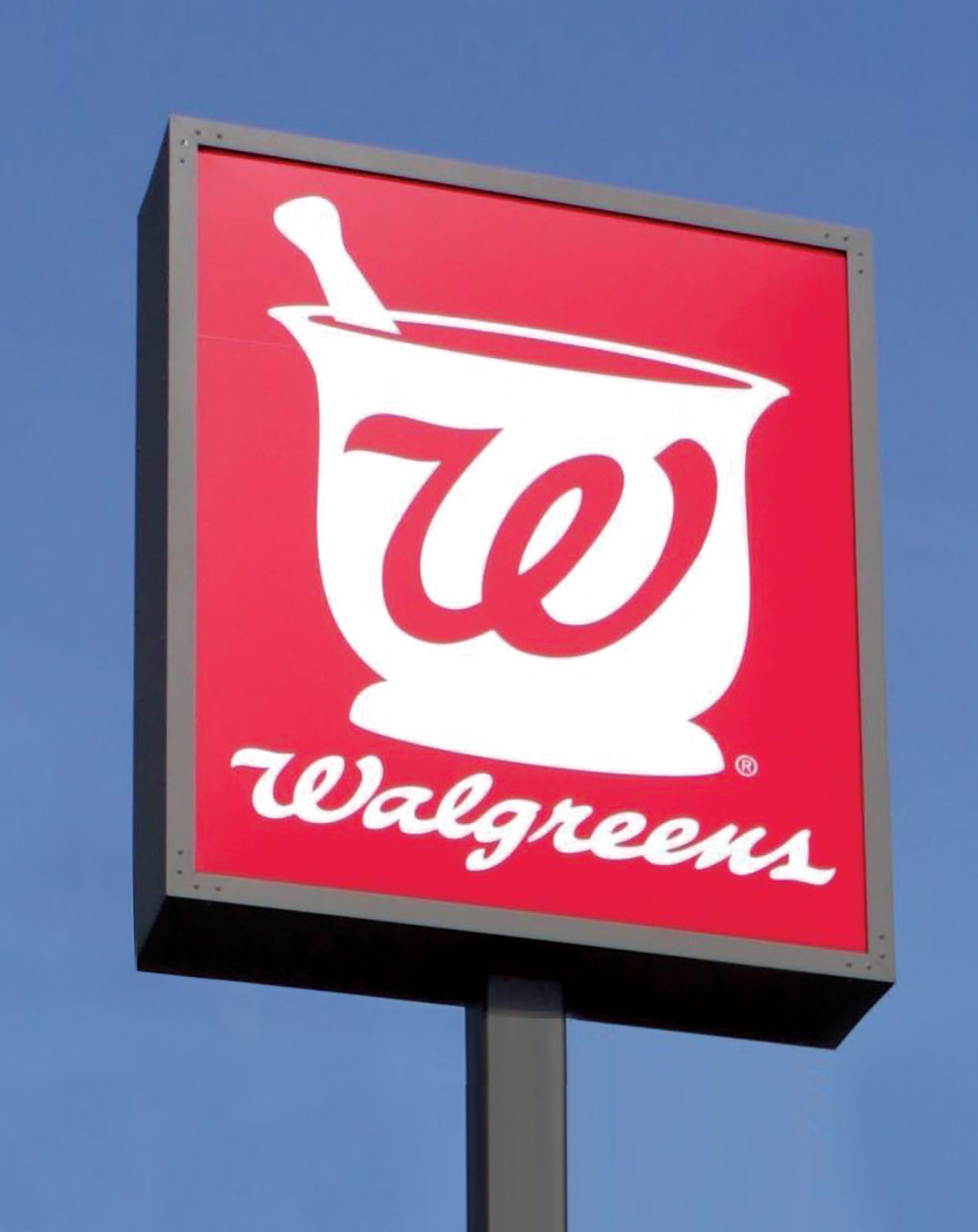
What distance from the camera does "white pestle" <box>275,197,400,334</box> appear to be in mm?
15281

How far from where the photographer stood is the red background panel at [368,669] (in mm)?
14438

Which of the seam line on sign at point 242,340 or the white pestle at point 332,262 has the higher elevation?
the white pestle at point 332,262

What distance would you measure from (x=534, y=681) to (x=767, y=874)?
43.1 inches

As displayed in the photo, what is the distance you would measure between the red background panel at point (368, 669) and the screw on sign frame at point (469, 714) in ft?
0.05

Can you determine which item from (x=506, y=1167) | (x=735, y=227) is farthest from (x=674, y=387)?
(x=506, y=1167)

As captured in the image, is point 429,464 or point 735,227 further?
point 735,227

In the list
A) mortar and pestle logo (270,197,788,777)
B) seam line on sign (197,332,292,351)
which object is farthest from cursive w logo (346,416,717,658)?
seam line on sign (197,332,292,351)

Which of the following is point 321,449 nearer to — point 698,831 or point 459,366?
point 459,366

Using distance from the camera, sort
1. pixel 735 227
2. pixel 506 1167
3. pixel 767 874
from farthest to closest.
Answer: pixel 735 227 → pixel 767 874 → pixel 506 1167

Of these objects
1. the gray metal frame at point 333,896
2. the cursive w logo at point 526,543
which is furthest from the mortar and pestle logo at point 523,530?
the gray metal frame at point 333,896

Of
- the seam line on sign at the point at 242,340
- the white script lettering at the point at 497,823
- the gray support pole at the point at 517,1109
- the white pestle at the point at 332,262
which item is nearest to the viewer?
the gray support pole at the point at 517,1109

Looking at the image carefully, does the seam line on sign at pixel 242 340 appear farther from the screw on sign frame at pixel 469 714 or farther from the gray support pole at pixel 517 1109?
the gray support pole at pixel 517 1109

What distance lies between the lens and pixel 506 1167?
1400 centimetres

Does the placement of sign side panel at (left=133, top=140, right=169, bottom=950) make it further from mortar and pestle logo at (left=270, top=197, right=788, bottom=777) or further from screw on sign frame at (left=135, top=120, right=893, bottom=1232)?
mortar and pestle logo at (left=270, top=197, right=788, bottom=777)
